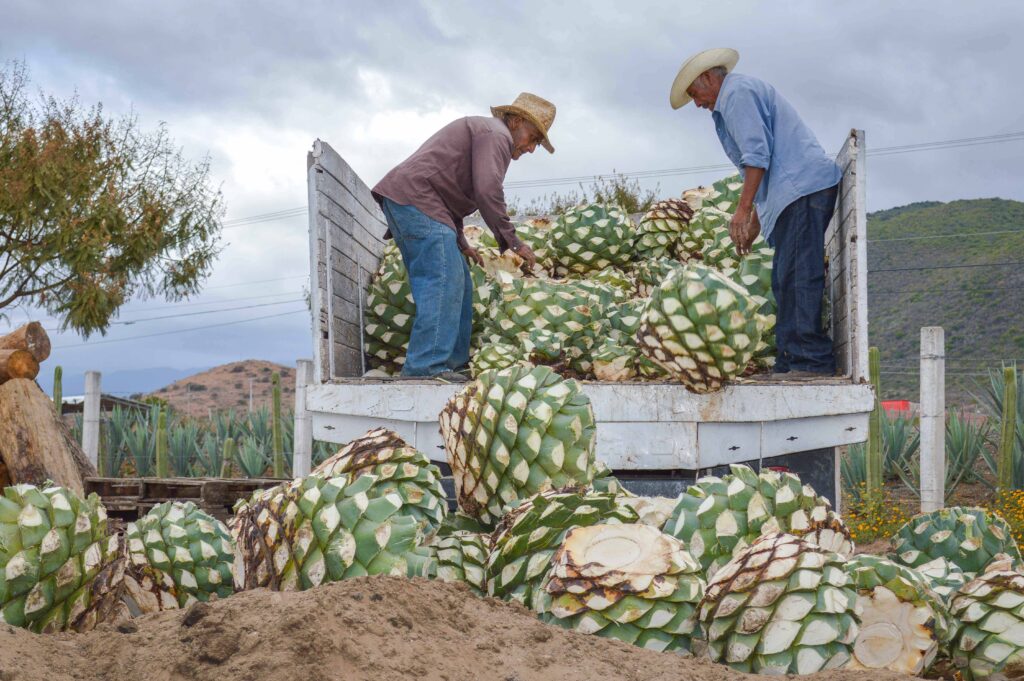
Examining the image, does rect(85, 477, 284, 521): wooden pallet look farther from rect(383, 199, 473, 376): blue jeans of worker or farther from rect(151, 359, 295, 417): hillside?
rect(151, 359, 295, 417): hillside

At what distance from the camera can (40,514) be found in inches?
79.1

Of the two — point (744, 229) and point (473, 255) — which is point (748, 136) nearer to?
point (744, 229)

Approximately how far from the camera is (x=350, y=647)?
4.72 ft

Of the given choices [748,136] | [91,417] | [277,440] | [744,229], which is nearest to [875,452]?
[744,229]

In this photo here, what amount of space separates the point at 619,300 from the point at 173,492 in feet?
9.86

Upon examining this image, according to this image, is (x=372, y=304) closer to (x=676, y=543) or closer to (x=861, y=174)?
(x=861, y=174)

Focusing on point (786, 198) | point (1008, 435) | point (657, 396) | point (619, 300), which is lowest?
point (1008, 435)

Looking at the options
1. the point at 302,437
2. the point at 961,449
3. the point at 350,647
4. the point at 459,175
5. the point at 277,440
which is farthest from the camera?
the point at 277,440

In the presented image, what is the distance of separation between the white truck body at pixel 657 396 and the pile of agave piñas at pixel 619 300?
0.60 feet

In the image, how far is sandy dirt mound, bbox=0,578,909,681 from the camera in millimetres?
1429

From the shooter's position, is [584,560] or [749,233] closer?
[584,560]

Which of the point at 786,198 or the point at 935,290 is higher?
the point at 935,290

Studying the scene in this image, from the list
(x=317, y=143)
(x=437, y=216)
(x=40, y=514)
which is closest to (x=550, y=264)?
(x=437, y=216)

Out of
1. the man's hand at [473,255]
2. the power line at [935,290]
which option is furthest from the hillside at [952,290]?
the man's hand at [473,255]
